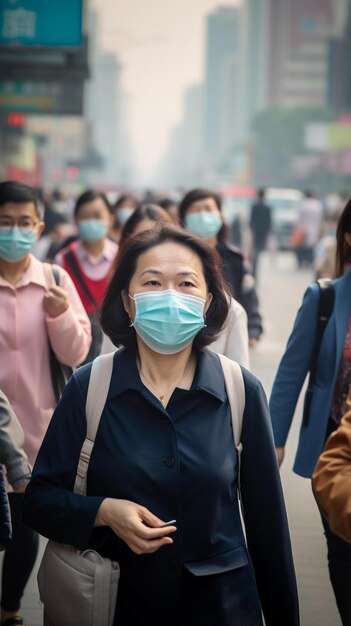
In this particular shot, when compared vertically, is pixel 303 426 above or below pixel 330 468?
below

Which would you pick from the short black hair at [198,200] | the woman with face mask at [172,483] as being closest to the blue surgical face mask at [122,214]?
the short black hair at [198,200]

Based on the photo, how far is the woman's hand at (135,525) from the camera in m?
2.89

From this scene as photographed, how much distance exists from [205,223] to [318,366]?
8.32 feet

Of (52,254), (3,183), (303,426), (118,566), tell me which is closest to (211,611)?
(118,566)

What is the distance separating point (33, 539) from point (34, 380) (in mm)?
589

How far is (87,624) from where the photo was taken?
2992 millimetres

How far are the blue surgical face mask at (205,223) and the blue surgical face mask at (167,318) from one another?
11.6ft

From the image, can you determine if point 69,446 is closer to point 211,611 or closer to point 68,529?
point 68,529

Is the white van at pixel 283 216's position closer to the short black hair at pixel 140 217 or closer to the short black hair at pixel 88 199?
the short black hair at pixel 88 199

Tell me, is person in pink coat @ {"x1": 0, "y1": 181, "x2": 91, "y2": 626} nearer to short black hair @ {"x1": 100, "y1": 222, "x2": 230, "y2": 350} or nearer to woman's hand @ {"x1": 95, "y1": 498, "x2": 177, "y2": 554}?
short black hair @ {"x1": 100, "y1": 222, "x2": 230, "y2": 350}

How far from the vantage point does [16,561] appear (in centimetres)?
460

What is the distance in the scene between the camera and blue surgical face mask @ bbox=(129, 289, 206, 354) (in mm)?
3197

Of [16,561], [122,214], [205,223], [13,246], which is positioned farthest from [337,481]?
[122,214]

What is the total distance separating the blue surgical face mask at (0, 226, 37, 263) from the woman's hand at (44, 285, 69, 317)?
0.27 m
